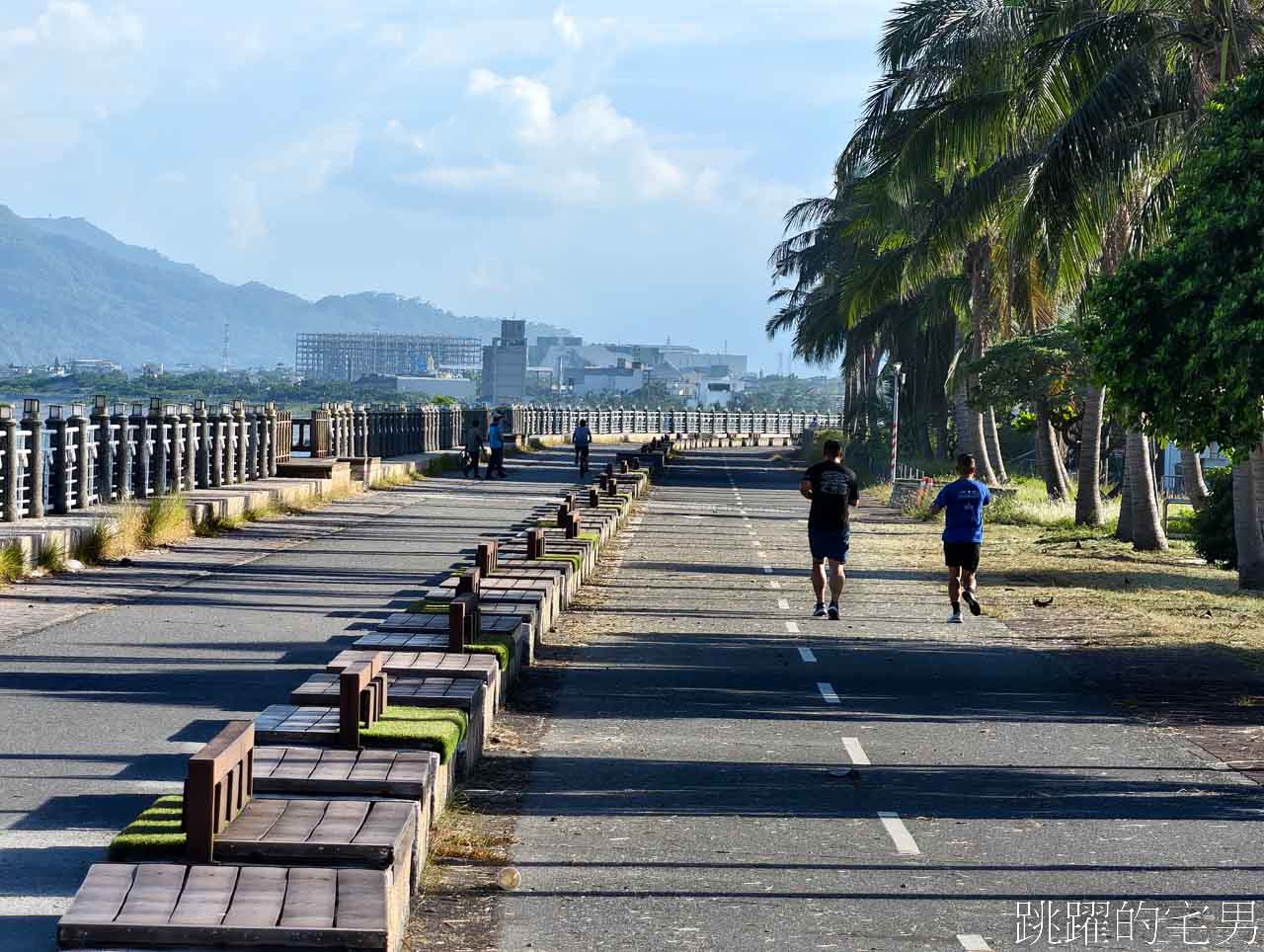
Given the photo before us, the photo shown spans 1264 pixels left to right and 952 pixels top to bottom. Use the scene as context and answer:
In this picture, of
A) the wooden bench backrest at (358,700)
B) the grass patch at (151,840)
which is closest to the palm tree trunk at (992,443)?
the wooden bench backrest at (358,700)

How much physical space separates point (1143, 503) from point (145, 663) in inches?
704

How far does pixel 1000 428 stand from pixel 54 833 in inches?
2360

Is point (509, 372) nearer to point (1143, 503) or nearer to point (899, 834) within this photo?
point (1143, 503)

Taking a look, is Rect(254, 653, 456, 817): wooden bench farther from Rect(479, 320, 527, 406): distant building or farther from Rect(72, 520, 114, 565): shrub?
Rect(479, 320, 527, 406): distant building

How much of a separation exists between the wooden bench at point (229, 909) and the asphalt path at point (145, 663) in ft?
2.17

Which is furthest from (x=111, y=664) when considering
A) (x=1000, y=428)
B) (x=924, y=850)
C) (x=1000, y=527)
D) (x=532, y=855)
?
(x=1000, y=428)

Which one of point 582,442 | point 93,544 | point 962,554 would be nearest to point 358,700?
point 962,554

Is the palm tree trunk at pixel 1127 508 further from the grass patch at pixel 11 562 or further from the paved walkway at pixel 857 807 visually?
the grass patch at pixel 11 562

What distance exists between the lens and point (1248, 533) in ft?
70.4

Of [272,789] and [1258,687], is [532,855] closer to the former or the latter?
[272,789]

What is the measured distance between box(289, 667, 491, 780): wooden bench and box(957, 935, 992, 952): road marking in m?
3.59

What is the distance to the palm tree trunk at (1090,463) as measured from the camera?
100 feet

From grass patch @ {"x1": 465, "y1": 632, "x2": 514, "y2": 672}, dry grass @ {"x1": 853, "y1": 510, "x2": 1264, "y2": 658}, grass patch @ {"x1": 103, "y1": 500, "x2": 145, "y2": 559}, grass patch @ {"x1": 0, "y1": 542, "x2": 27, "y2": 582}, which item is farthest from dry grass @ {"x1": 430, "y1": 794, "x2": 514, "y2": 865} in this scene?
Answer: grass patch @ {"x1": 103, "y1": 500, "x2": 145, "y2": 559}

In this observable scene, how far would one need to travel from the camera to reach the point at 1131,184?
23.6 meters
